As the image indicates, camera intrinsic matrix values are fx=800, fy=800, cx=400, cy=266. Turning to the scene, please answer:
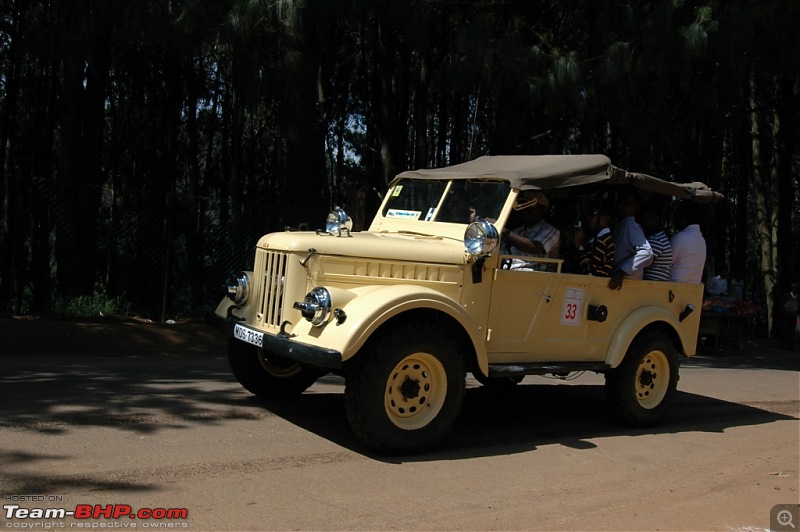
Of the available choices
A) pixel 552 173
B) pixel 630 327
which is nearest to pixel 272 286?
pixel 552 173

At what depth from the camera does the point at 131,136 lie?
26.0 metres

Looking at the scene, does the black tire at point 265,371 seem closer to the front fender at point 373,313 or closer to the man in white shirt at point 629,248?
the front fender at point 373,313

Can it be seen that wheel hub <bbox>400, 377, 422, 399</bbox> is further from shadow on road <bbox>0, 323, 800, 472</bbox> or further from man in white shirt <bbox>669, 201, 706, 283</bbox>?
man in white shirt <bbox>669, 201, 706, 283</bbox>

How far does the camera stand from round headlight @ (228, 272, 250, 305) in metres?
6.91

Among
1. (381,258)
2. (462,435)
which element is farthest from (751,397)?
(381,258)

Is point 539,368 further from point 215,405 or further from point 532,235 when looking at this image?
point 215,405

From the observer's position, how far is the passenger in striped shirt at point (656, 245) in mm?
7867

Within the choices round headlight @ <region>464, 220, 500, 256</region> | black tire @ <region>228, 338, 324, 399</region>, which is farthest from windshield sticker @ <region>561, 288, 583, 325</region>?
black tire @ <region>228, 338, 324, 399</region>

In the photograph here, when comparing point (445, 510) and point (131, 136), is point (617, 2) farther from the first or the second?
point (131, 136)

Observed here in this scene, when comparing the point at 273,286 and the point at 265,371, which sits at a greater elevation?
the point at 273,286

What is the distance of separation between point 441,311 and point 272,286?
1416mm

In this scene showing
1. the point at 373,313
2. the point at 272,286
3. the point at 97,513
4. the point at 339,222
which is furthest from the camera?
the point at 339,222

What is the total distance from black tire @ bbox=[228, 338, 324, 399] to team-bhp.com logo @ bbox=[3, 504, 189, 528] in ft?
9.16

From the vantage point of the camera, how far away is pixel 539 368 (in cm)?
674
